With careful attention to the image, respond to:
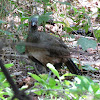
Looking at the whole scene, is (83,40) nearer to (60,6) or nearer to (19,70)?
(19,70)

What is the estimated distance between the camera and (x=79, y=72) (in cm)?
390

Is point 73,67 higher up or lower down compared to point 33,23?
lower down

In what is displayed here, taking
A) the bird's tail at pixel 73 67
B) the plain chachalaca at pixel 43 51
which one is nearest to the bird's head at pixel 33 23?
the plain chachalaca at pixel 43 51

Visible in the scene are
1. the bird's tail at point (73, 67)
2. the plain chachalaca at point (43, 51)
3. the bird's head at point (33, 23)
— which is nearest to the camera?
the plain chachalaca at point (43, 51)

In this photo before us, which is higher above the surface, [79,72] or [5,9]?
[5,9]

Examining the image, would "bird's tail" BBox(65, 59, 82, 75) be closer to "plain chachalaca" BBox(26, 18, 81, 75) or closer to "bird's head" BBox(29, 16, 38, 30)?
"plain chachalaca" BBox(26, 18, 81, 75)

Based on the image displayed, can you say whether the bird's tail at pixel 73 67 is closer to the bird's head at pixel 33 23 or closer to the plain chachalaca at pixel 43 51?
the plain chachalaca at pixel 43 51

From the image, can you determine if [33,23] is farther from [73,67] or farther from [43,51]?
[73,67]

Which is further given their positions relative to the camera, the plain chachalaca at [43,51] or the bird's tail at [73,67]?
the bird's tail at [73,67]

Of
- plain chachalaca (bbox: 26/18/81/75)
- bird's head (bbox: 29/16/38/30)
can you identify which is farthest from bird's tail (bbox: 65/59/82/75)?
bird's head (bbox: 29/16/38/30)

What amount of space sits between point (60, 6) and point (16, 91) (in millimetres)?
4202

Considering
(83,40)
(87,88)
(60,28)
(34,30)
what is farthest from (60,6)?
(87,88)

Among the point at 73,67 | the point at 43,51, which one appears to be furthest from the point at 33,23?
the point at 73,67

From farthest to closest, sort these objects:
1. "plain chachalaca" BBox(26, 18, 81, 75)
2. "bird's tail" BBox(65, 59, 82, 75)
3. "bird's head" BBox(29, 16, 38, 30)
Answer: "bird's tail" BBox(65, 59, 82, 75), "bird's head" BBox(29, 16, 38, 30), "plain chachalaca" BBox(26, 18, 81, 75)
